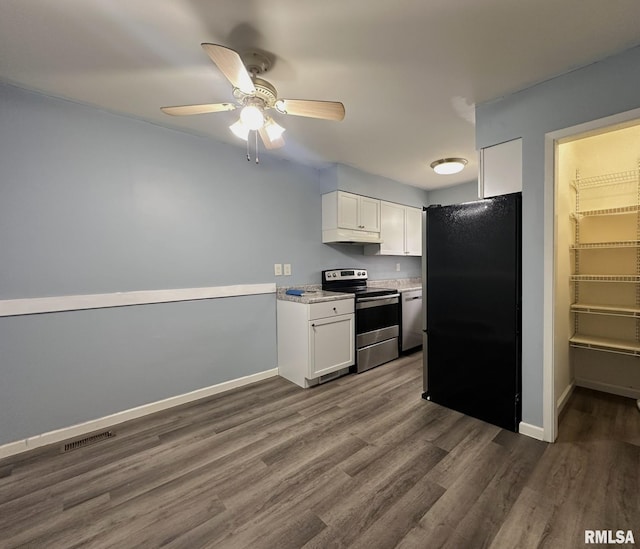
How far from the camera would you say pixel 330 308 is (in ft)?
9.66

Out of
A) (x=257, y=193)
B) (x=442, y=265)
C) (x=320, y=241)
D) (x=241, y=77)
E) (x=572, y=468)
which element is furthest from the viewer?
(x=320, y=241)

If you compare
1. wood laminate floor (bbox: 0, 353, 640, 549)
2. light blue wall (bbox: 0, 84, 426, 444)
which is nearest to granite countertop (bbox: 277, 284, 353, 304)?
light blue wall (bbox: 0, 84, 426, 444)

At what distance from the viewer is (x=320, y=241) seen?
12.0 ft

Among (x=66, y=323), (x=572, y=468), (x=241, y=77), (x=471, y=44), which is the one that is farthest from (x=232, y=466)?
(x=471, y=44)

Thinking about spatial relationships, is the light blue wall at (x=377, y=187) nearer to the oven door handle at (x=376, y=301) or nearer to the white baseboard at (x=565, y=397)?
the oven door handle at (x=376, y=301)

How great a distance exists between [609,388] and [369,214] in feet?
9.66

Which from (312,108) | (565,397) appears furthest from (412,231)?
(312,108)

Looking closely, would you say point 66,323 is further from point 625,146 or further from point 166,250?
point 625,146

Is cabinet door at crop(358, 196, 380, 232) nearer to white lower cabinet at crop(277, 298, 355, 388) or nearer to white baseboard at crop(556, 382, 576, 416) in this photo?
white lower cabinet at crop(277, 298, 355, 388)

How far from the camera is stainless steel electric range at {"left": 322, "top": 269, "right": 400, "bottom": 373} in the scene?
128 inches

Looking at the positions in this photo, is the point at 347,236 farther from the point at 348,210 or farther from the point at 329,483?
the point at 329,483

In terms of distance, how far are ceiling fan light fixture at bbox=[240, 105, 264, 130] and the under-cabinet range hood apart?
73.1 inches

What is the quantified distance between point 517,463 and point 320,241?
8.96 feet

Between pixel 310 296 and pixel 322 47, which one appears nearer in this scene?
pixel 322 47
